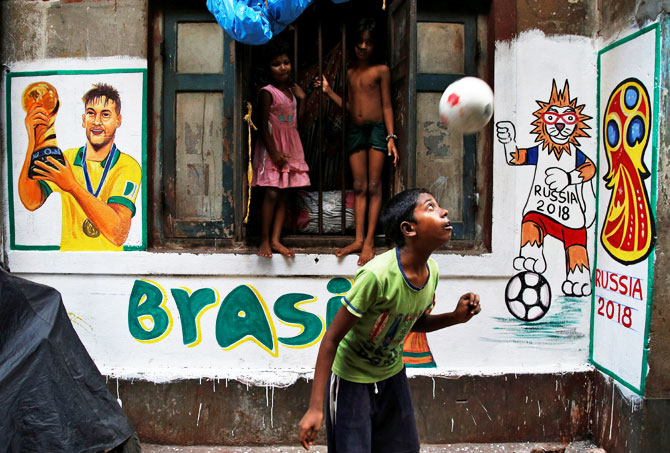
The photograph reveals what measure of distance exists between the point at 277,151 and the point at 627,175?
228cm

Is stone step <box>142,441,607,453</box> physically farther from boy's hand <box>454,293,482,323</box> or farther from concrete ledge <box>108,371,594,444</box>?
boy's hand <box>454,293,482,323</box>

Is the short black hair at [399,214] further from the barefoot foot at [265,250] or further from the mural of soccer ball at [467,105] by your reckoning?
the barefoot foot at [265,250]

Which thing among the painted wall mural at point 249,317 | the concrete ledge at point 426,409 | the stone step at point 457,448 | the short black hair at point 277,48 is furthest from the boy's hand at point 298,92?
the stone step at point 457,448

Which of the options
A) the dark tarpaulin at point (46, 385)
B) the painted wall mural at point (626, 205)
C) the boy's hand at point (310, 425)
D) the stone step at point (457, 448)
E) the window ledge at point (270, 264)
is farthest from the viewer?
the window ledge at point (270, 264)

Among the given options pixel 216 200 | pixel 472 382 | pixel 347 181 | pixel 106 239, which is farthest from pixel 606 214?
pixel 106 239

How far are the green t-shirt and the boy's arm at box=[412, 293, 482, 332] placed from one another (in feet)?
0.34

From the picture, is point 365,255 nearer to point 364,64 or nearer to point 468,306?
point 364,64

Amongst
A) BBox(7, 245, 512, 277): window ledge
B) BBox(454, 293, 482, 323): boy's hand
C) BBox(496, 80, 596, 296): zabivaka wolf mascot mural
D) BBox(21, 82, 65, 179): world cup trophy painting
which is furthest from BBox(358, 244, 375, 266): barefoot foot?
BBox(21, 82, 65, 179): world cup trophy painting

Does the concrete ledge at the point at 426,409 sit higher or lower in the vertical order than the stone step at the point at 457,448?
higher

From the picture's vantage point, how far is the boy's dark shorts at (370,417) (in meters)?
2.27

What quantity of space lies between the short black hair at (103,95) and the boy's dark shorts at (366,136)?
65.2 inches

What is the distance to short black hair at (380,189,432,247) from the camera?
230 centimetres

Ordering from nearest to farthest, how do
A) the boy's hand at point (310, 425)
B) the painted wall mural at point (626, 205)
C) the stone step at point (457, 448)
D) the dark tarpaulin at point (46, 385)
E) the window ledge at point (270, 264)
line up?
1. the boy's hand at point (310, 425)
2. the dark tarpaulin at point (46, 385)
3. the painted wall mural at point (626, 205)
4. the stone step at point (457, 448)
5. the window ledge at point (270, 264)

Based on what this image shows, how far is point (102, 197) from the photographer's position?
3904mm
